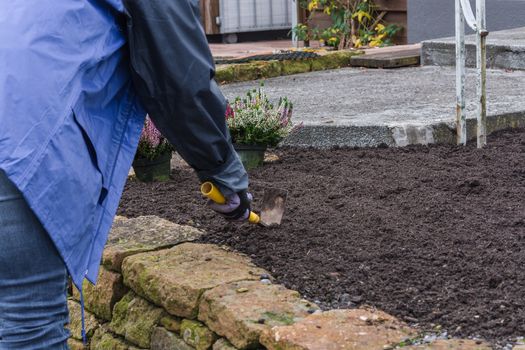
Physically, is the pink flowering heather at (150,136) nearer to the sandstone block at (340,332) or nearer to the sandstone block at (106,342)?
the sandstone block at (106,342)

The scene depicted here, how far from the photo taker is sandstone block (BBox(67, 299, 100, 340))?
12.8 feet

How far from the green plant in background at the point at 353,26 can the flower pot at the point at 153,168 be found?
5635 millimetres

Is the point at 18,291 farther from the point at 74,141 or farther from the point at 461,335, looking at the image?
the point at 461,335

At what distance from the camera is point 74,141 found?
2.22 m

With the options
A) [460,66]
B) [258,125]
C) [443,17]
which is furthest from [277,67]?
[460,66]

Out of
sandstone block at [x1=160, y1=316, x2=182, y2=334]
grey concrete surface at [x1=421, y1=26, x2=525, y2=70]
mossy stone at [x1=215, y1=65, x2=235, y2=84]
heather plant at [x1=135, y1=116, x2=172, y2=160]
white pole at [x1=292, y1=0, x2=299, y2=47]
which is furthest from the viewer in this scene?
white pole at [x1=292, y1=0, x2=299, y2=47]

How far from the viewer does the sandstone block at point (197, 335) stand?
3131mm

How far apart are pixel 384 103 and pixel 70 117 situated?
12.8 feet

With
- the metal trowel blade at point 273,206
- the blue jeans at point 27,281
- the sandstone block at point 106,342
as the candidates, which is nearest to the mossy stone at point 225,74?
the metal trowel blade at point 273,206

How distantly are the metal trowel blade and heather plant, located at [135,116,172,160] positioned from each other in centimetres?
102

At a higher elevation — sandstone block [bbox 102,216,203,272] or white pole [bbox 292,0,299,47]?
white pole [bbox 292,0,299,47]

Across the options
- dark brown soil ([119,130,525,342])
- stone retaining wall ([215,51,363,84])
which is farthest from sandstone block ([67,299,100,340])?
stone retaining wall ([215,51,363,84])

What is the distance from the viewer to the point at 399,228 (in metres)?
3.59

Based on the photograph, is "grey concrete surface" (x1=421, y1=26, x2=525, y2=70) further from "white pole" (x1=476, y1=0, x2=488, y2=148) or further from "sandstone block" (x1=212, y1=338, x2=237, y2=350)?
"sandstone block" (x1=212, y1=338, x2=237, y2=350)
